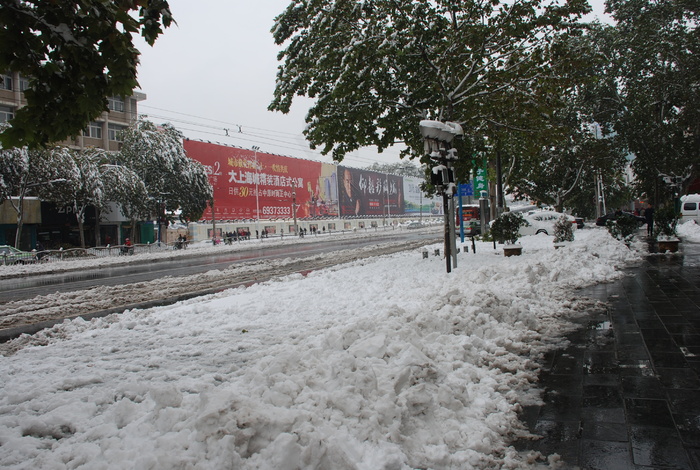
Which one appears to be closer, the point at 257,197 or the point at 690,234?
the point at 690,234

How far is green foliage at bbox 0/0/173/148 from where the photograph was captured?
375cm

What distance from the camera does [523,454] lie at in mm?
2822

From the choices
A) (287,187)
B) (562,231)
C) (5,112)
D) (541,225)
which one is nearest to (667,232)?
(562,231)

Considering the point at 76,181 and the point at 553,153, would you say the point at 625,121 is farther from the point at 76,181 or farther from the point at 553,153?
the point at 76,181

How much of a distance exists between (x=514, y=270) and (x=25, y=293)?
13.0 m

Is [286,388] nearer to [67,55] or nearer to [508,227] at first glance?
[67,55]

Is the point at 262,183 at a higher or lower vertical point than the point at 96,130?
lower

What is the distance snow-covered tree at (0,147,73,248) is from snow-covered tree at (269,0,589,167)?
61.3 ft

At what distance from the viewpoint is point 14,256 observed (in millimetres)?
23172

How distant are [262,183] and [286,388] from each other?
55.2m

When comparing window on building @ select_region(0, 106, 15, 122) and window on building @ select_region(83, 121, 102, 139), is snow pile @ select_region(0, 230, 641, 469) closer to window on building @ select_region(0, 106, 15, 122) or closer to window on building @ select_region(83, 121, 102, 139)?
window on building @ select_region(0, 106, 15, 122)

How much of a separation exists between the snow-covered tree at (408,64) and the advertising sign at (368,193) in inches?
2365

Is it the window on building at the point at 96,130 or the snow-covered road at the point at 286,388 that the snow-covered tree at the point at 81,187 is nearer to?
the window on building at the point at 96,130

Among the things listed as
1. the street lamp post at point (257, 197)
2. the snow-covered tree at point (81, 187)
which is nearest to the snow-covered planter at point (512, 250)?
the snow-covered tree at point (81, 187)
